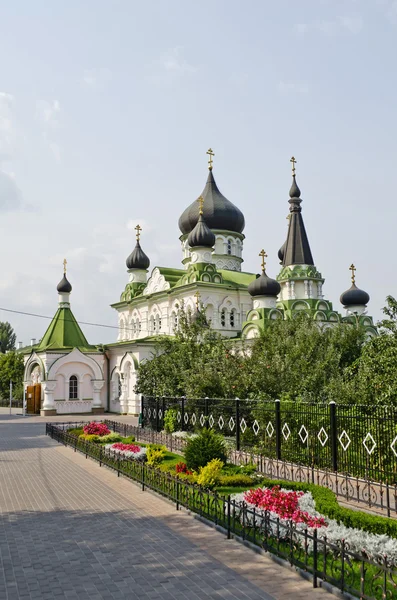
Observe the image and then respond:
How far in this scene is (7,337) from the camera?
259ft

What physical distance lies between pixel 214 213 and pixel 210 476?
32.9 metres

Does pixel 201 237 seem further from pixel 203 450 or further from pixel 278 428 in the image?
pixel 203 450

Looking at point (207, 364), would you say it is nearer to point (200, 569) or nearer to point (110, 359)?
point (200, 569)

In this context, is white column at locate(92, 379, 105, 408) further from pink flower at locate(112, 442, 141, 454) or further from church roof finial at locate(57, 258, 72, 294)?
pink flower at locate(112, 442, 141, 454)

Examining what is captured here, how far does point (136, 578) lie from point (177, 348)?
17828 millimetres

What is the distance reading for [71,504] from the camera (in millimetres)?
10195

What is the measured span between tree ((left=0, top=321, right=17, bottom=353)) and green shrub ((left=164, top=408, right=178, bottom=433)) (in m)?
61.4

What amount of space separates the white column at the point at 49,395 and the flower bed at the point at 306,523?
2720cm

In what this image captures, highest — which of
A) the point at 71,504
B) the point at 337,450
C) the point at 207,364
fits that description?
the point at 207,364

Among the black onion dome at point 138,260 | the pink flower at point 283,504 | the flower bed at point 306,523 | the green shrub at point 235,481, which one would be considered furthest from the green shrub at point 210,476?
the black onion dome at point 138,260

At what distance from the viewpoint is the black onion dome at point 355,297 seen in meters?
→ 37.2

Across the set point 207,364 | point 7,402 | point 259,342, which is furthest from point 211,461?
point 7,402

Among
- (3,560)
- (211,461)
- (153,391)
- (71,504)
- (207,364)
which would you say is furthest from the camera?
(153,391)

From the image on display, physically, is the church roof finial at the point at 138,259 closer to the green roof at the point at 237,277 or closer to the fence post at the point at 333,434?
the green roof at the point at 237,277
